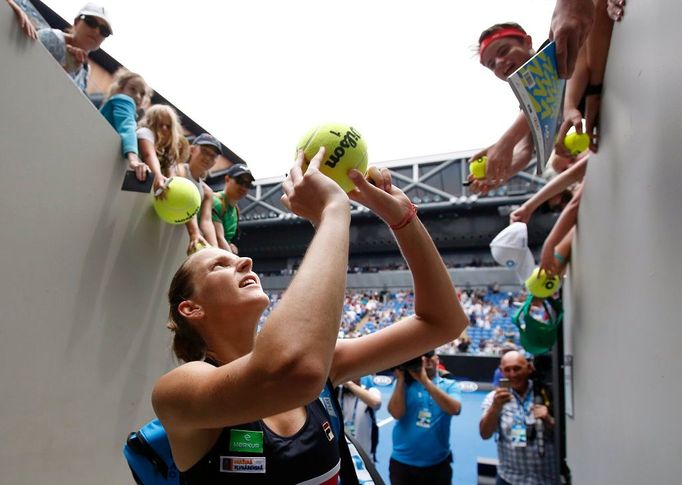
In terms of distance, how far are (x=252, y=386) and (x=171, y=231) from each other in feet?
9.77

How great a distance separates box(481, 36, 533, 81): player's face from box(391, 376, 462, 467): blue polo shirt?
8.96ft

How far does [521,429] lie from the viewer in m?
3.38

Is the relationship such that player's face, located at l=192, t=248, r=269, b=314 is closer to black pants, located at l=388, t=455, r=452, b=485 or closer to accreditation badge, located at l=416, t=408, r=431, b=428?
accreditation badge, located at l=416, t=408, r=431, b=428

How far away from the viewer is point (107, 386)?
8.85 ft

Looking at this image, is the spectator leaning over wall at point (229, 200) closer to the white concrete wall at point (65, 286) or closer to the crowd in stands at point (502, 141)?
the crowd in stands at point (502, 141)

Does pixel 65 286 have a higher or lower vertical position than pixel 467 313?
higher

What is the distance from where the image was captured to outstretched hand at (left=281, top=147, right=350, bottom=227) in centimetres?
93

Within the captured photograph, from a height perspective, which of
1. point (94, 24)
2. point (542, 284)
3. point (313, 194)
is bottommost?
point (542, 284)

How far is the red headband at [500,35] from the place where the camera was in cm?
185

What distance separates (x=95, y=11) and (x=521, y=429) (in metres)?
4.18

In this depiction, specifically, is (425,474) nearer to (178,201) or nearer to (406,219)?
(178,201)

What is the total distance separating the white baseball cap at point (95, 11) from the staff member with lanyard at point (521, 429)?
3.83m

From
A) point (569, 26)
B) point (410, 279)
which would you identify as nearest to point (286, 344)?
point (569, 26)

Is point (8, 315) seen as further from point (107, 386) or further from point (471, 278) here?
point (471, 278)
